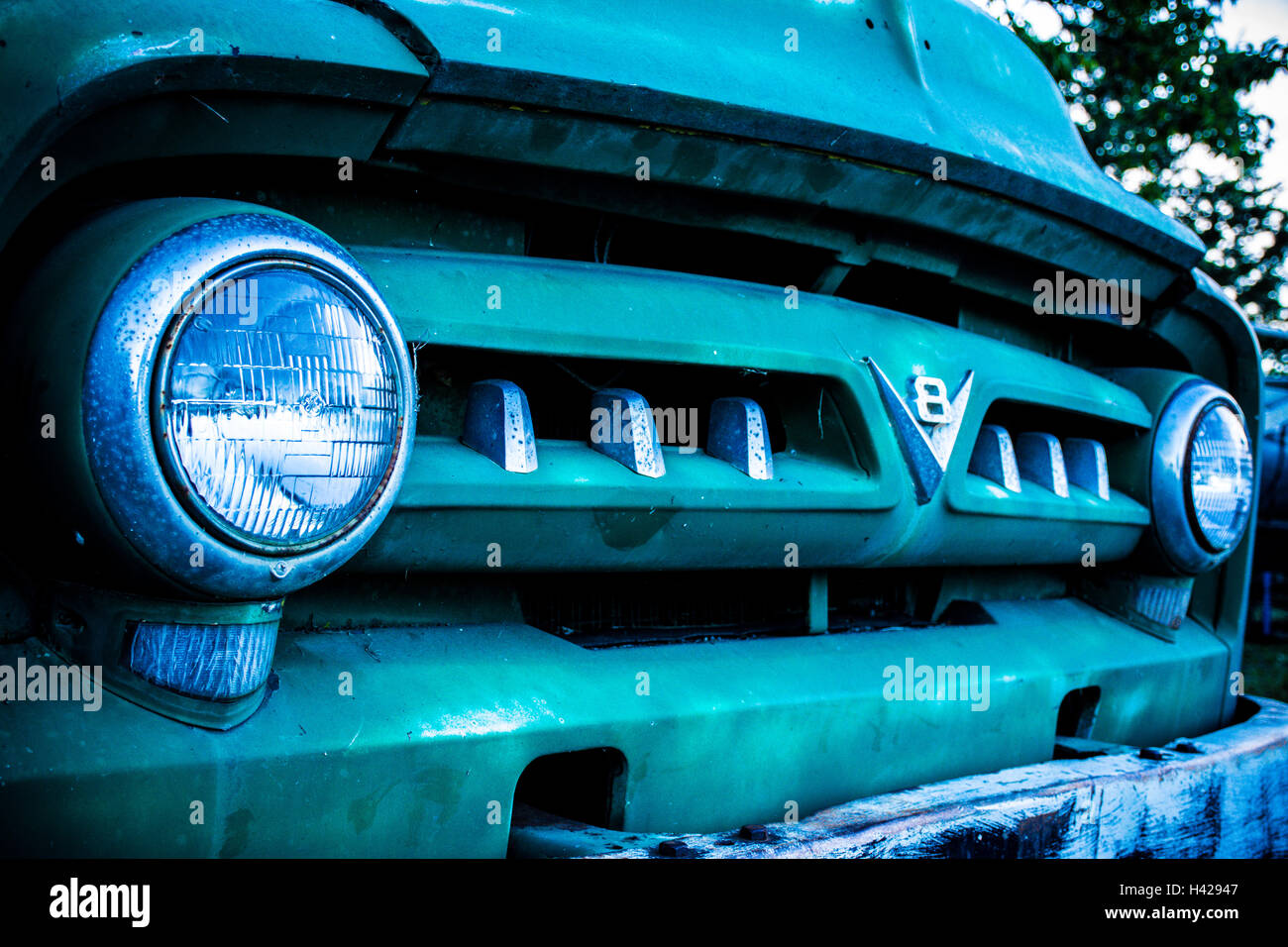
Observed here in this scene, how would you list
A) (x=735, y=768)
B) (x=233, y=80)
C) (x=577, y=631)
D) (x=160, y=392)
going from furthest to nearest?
(x=577, y=631)
(x=735, y=768)
(x=233, y=80)
(x=160, y=392)

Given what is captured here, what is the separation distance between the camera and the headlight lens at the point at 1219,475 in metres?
1.92

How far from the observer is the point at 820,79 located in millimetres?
1477

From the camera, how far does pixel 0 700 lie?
3.05 ft

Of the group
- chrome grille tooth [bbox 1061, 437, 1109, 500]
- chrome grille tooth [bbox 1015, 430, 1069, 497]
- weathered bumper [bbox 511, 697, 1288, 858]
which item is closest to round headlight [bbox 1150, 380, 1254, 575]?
chrome grille tooth [bbox 1061, 437, 1109, 500]

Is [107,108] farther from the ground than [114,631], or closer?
farther from the ground

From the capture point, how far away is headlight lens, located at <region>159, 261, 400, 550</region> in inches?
36.2

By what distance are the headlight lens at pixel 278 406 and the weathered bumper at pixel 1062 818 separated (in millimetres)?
423

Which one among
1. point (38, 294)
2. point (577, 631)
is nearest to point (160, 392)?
point (38, 294)

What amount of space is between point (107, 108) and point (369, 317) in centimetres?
27

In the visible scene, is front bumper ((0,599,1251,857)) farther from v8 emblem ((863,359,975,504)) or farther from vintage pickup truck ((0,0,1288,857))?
v8 emblem ((863,359,975,504))

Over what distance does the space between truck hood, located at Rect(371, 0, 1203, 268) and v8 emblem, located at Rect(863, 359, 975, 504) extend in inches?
11.2

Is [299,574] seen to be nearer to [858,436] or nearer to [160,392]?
[160,392]

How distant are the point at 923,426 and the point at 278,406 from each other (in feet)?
3.03

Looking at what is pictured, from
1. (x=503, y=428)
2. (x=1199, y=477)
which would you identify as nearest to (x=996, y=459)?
(x=1199, y=477)
